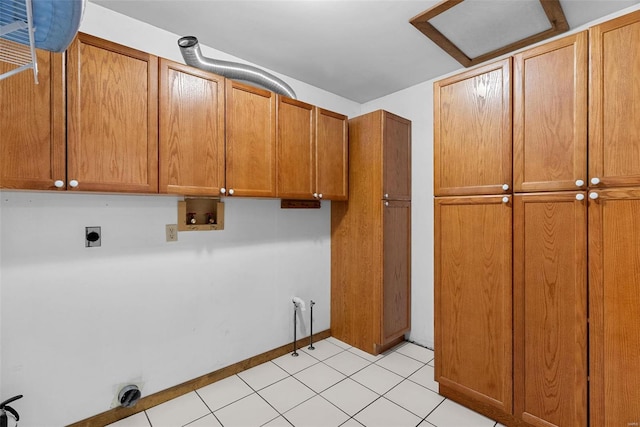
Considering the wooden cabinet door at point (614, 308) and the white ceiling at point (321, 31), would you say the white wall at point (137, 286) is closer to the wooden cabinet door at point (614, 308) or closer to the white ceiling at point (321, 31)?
the white ceiling at point (321, 31)

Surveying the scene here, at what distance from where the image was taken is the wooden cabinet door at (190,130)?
1.73m

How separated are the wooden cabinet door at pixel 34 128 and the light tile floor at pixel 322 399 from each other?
151 cm

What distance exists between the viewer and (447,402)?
199 centimetres

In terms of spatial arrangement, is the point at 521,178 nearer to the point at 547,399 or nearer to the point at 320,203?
the point at 547,399

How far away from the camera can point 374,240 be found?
8.54 feet

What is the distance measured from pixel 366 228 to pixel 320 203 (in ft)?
1.82

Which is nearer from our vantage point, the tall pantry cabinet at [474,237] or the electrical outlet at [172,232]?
the tall pantry cabinet at [474,237]

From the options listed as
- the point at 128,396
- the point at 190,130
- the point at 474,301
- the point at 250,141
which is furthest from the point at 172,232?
the point at 474,301

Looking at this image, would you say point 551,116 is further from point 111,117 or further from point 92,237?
point 92,237

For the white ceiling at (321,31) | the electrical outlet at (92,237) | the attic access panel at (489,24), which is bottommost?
the electrical outlet at (92,237)

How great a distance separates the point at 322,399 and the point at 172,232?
61.0 inches

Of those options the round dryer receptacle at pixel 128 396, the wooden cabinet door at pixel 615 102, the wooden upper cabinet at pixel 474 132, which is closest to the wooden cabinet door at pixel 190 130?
the round dryer receptacle at pixel 128 396

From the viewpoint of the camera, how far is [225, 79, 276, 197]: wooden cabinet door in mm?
1992

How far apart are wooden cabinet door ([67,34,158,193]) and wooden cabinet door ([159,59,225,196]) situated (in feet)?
0.17
